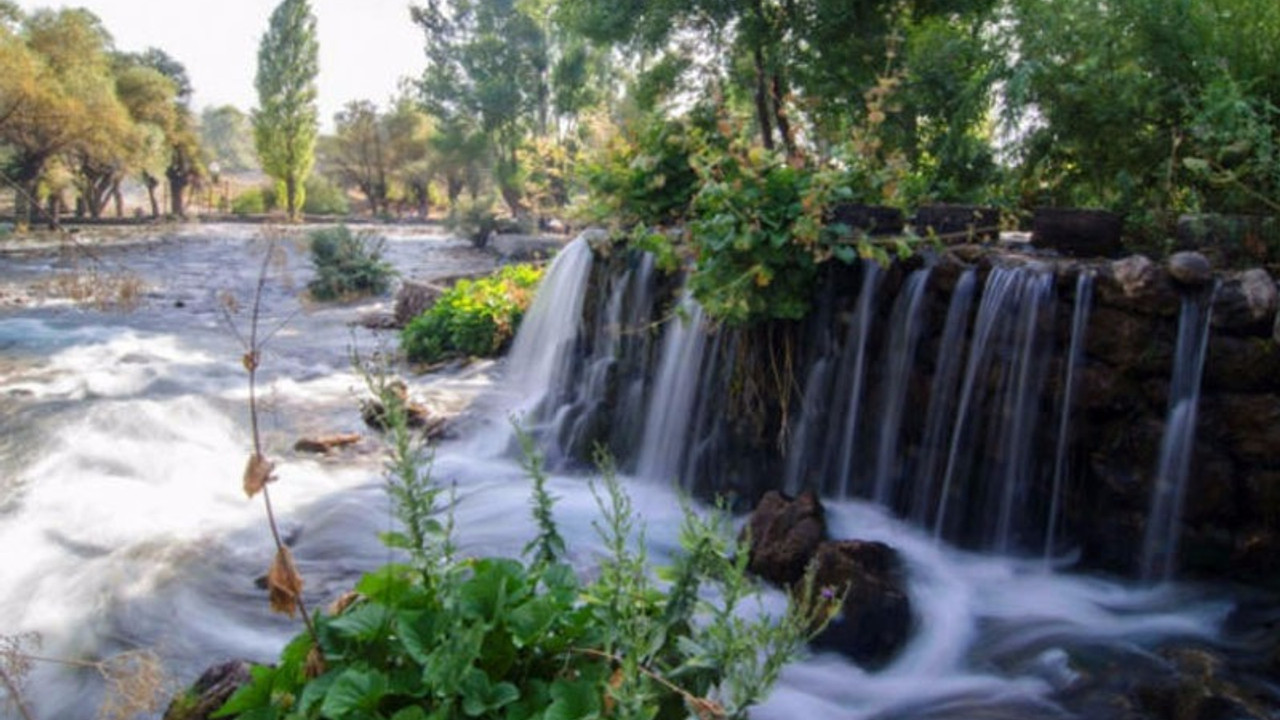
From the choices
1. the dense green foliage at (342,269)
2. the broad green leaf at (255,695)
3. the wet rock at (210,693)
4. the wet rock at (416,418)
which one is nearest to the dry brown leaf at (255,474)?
the broad green leaf at (255,695)

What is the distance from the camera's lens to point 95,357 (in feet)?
38.7

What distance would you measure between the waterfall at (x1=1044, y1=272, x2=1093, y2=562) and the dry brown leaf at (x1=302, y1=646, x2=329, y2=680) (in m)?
4.01

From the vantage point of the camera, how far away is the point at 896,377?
18.5 feet

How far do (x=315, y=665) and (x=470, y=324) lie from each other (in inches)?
353

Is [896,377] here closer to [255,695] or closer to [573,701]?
[573,701]

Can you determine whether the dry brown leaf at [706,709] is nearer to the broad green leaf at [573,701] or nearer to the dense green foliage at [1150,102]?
the broad green leaf at [573,701]

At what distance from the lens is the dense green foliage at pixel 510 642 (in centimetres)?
223

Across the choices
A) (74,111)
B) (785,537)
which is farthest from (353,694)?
(74,111)

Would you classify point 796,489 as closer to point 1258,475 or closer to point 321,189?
point 1258,475

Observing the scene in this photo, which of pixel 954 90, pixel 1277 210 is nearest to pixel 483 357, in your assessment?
pixel 954 90

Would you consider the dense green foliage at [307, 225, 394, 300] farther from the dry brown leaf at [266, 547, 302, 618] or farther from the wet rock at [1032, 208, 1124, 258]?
the dry brown leaf at [266, 547, 302, 618]

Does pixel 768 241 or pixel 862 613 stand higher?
pixel 768 241

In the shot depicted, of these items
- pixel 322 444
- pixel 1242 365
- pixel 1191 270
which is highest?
pixel 1191 270

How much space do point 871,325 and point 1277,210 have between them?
230cm
